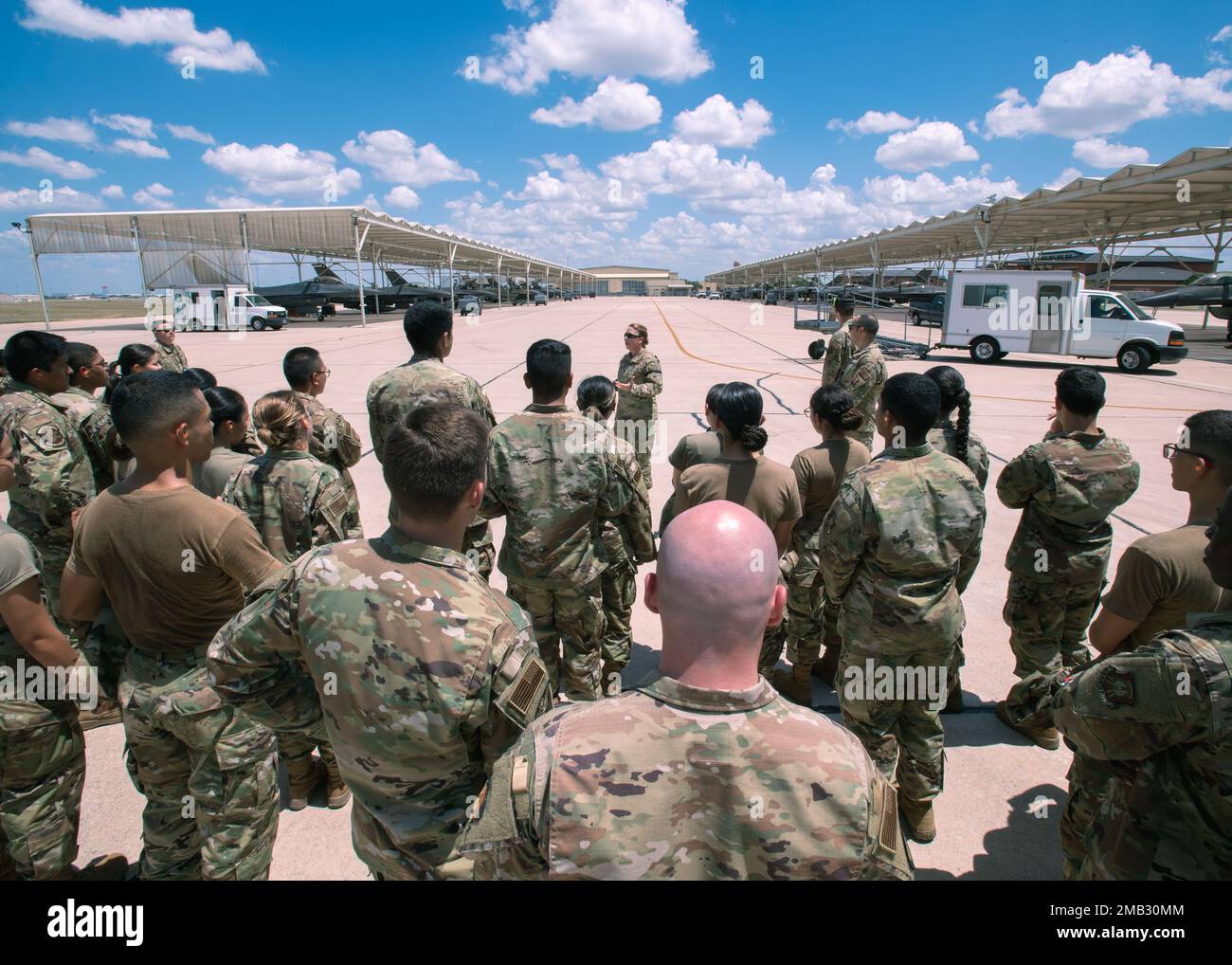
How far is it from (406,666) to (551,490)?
1.57m

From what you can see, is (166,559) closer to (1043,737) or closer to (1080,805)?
(1080,805)

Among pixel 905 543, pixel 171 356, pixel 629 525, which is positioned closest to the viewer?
pixel 905 543

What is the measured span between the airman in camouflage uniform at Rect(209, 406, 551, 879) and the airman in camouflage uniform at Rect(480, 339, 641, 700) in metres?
1.29

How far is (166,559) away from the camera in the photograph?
2.04 metres

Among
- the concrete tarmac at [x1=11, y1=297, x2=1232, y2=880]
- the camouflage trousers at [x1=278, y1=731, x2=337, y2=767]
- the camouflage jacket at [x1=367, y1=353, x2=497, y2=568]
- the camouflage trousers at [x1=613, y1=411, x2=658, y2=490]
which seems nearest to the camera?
the concrete tarmac at [x1=11, y1=297, x2=1232, y2=880]

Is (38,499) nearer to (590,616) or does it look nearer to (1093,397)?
(590,616)

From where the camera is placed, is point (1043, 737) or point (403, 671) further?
point (1043, 737)

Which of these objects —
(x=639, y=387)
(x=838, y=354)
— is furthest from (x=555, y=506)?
(x=838, y=354)

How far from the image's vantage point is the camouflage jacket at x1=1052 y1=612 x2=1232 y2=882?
4.83 feet

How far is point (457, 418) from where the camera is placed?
1664 mm

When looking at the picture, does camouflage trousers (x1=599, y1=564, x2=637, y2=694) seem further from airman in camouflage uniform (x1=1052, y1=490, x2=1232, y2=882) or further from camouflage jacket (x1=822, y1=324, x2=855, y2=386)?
camouflage jacket (x1=822, y1=324, x2=855, y2=386)

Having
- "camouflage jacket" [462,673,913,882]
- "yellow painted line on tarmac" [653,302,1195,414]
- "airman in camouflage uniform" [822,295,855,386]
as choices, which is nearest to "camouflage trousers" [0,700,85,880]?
"camouflage jacket" [462,673,913,882]

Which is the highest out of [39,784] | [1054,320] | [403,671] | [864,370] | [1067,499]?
[1054,320]
